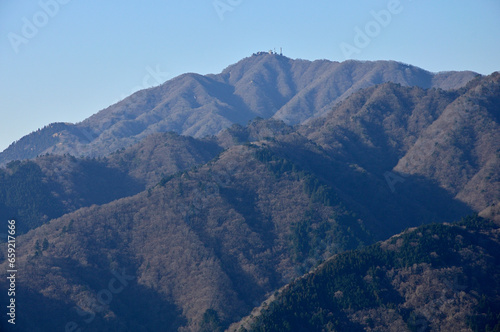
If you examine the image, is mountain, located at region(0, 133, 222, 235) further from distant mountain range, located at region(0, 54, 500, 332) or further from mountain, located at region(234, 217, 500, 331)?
mountain, located at region(234, 217, 500, 331)

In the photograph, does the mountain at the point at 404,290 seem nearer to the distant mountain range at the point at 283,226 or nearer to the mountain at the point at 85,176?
the distant mountain range at the point at 283,226

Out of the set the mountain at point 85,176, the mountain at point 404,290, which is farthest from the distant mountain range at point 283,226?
the mountain at point 85,176

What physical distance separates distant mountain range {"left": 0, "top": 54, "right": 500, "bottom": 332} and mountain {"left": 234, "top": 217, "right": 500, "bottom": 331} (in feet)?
0.68

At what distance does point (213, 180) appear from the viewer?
422ft

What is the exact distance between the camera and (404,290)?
75.4 metres

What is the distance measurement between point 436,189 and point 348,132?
4011 cm

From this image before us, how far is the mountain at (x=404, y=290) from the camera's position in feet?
230

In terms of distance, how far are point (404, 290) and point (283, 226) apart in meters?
44.3

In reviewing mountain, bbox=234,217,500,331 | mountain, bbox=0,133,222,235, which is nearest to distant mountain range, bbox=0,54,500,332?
mountain, bbox=234,217,500,331

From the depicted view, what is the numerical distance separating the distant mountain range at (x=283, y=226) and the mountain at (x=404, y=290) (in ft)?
0.68

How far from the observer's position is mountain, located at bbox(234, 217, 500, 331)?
230ft

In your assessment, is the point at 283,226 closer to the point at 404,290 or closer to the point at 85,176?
the point at 404,290

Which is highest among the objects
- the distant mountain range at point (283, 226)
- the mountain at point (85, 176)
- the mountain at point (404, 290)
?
the mountain at point (85, 176)

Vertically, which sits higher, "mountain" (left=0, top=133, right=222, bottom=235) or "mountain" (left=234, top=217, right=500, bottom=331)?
"mountain" (left=0, top=133, right=222, bottom=235)
